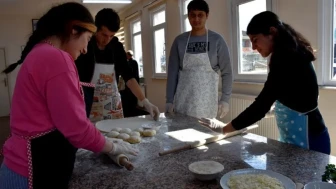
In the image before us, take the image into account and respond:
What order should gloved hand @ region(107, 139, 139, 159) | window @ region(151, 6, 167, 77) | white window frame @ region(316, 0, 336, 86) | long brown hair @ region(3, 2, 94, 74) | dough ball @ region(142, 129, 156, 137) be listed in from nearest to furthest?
long brown hair @ region(3, 2, 94, 74)
gloved hand @ region(107, 139, 139, 159)
dough ball @ region(142, 129, 156, 137)
white window frame @ region(316, 0, 336, 86)
window @ region(151, 6, 167, 77)

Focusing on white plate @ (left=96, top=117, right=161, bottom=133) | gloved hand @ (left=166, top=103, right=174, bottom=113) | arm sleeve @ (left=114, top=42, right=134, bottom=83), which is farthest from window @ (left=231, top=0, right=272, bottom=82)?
white plate @ (left=96, top=117, right=161, bottom=133)

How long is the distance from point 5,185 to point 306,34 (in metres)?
2.36

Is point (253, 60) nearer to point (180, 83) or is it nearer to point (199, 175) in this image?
point (180, 83)

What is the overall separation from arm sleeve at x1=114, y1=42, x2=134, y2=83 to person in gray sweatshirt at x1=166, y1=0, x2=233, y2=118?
0.32 meters

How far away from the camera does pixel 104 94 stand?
1.66m

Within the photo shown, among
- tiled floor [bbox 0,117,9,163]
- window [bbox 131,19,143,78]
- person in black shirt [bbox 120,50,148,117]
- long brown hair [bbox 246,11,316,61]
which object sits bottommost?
tiled floor [bbox 0,117,9,163]

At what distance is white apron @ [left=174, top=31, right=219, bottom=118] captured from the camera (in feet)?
6.03

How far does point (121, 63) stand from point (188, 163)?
1.05 meters

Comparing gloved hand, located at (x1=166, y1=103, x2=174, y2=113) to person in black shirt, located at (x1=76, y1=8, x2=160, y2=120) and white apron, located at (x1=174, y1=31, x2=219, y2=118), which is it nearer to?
white apron, located at (x1=174, y1=31, x2=219, y2=118)

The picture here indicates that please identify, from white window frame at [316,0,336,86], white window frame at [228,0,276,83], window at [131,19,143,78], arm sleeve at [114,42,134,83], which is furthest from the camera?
window at [131,19,143,78]

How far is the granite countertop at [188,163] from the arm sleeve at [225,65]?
775 mm

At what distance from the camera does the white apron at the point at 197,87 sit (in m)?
1.84

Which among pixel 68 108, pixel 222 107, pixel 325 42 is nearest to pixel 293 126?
pixel 222 107

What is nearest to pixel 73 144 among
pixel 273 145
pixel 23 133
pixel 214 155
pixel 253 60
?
pixel 23 133
